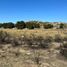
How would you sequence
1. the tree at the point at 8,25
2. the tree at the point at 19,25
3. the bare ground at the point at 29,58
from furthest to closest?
the tree at the point at 8,25
the tree at the point at 19,25
the bare ground at the point at 29,58

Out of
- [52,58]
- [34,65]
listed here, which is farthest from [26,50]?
[34,65]

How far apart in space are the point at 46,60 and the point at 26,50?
2731 millimetres

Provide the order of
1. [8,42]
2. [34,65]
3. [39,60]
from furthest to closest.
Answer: [8,42] < [39,60] < [34,65]

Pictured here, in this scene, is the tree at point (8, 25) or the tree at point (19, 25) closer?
the tree at point (19, 25)

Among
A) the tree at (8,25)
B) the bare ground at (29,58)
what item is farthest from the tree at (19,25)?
the bare ground at (29,58)

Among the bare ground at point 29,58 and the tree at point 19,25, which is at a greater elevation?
the tree at point 19,25

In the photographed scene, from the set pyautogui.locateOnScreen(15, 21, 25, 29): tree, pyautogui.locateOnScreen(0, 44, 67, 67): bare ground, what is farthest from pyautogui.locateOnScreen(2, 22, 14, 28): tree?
pyautogui.locateOnScreen(0, 44, 67, 67): bare ground

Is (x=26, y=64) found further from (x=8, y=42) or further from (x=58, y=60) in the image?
(x=8, y=42)

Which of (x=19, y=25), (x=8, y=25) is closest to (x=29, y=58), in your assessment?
(x=19, y=25)

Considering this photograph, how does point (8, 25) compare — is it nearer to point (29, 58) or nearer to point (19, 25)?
point (19, 25)

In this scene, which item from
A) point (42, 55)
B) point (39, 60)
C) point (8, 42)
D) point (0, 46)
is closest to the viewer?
point (39, 60)

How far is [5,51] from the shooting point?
47.2 ft

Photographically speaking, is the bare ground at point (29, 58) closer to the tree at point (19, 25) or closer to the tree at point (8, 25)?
the tree at point (19, 25)

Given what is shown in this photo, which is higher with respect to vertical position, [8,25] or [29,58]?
[8,25]
